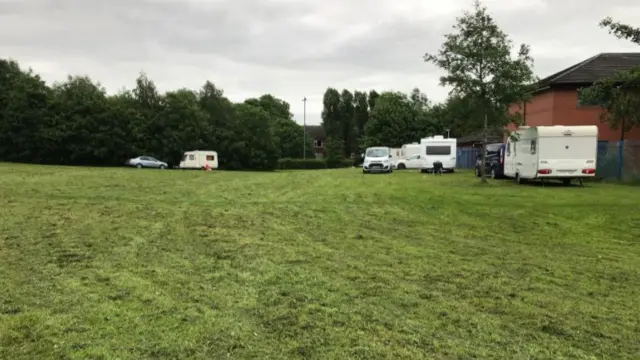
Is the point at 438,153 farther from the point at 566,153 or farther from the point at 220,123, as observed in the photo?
the point at 220,123

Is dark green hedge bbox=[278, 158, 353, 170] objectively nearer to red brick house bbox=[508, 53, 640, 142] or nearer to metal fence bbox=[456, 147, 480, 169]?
metal fence bbox=[456, 147, 480, 169]

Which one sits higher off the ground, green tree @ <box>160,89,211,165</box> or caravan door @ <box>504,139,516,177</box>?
green tree @ <box>160,89,211,165</box>

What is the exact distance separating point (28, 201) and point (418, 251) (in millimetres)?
11417

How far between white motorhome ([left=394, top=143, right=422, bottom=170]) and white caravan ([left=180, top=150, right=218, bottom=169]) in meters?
18.9

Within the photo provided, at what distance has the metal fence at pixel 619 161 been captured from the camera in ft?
84.7

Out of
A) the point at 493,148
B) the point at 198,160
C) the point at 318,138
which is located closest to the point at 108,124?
the point at 198,160

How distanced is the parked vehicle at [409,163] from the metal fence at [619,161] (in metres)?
17.1

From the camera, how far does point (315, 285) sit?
20.4 feet

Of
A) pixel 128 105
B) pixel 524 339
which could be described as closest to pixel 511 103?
pixel 524 339

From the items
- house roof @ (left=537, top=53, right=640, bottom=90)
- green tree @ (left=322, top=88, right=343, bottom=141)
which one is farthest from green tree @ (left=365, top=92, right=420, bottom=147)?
house roof @ (left=537, top=53, right=640, bottom=90)

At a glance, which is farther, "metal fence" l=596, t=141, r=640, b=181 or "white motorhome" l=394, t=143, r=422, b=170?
"white motorhome" l=394, t=143, r=422, b=170

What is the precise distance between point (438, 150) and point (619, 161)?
12574 mm

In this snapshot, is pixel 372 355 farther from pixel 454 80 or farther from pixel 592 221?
pixel 454 80

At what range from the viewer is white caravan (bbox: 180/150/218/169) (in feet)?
176
